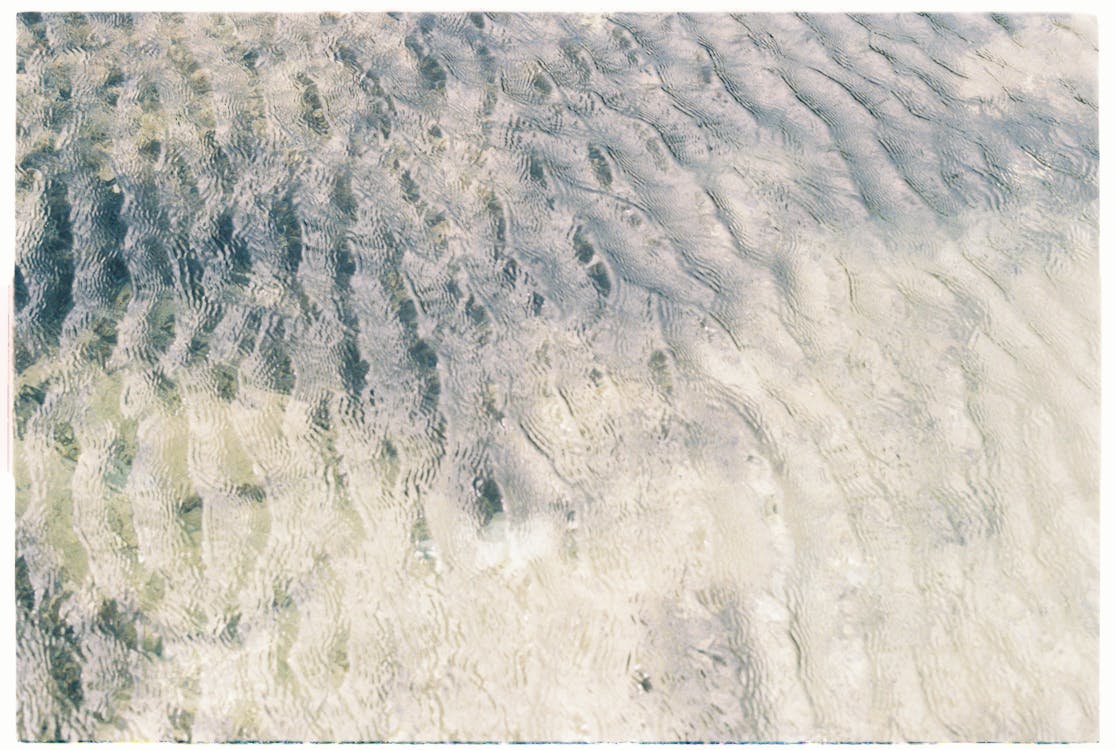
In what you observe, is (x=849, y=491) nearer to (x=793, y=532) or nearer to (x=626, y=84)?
(x=793, y=532)

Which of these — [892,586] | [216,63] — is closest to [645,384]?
[892,586]

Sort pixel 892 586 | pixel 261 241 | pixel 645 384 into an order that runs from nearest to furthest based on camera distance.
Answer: pixel 892 586 → pixel 645 384 → pixel 261 241

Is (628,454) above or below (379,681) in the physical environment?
above

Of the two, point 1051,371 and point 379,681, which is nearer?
point 379,681

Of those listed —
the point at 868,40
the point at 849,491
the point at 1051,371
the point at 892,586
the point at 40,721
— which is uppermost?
the point at 868,40

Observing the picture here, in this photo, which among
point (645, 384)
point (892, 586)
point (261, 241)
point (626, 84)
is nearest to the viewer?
point (892, 586)

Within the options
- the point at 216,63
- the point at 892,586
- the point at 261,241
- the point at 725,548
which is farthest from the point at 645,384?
the point at 216,63
